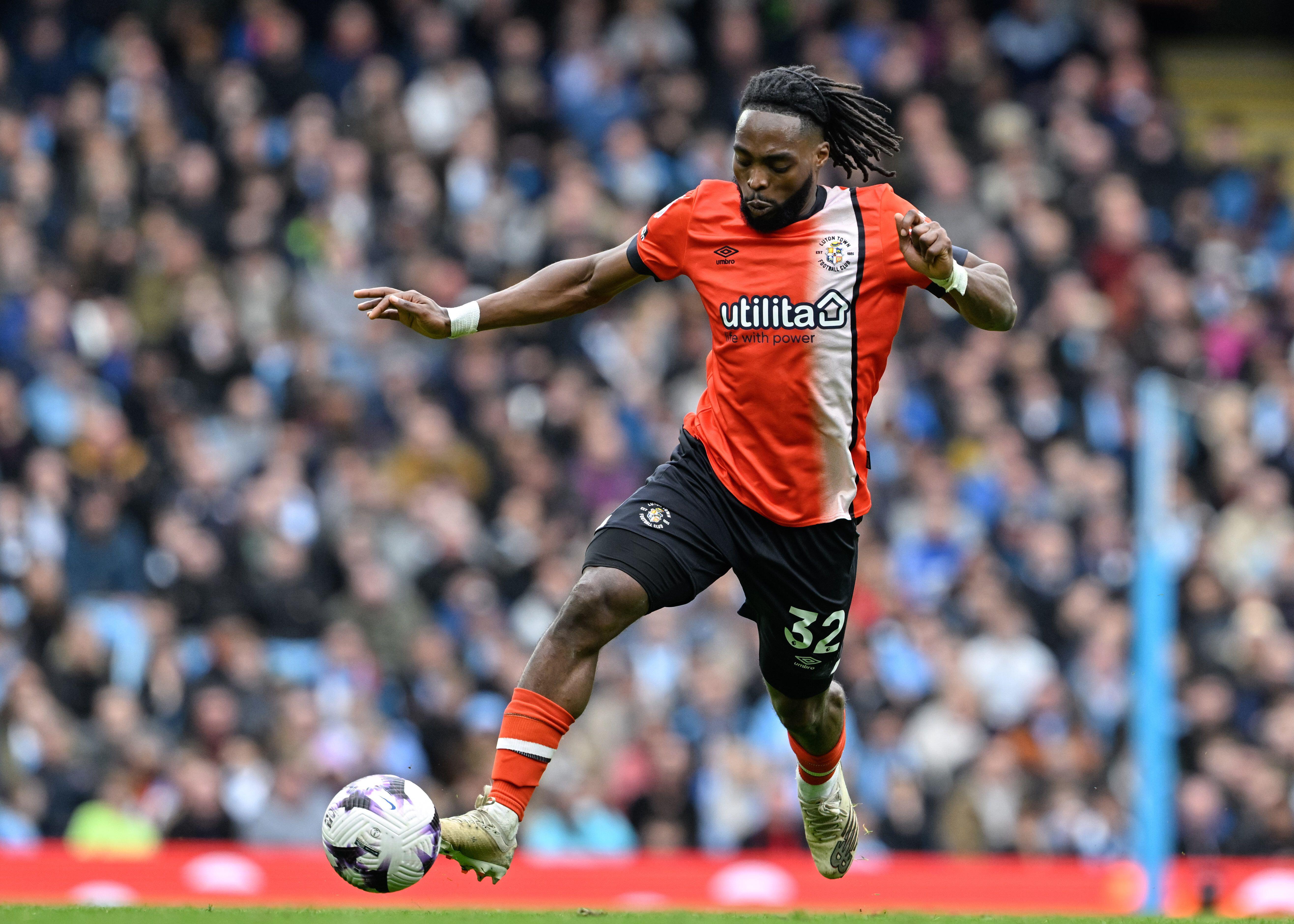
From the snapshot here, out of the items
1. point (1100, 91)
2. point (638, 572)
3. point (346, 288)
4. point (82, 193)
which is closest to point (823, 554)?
point (638, 572)

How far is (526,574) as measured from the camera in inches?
496

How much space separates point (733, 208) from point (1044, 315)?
8.17 meters

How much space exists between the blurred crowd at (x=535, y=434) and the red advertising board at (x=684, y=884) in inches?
43.3

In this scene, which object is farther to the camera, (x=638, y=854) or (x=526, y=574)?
(x=526, y=574)

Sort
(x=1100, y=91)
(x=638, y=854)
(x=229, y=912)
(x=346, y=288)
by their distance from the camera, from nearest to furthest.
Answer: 1. (x=229, y=912)
2. (x=638, y=854)
3. (x=346, y=288)
4. (x=1100, y=91)

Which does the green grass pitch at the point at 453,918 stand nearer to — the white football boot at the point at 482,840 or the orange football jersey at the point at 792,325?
the white football boot at the point at 482,840

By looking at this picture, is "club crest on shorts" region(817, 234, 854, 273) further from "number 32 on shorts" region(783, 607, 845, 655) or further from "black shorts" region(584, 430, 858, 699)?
"number 32 on shorts" region(783, 607, 845, 655)

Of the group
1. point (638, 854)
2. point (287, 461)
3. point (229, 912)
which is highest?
point (287, 461)

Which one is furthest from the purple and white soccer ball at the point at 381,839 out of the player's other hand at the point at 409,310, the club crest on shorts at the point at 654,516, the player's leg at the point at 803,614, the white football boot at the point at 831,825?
the white football boot at the point at 831,825

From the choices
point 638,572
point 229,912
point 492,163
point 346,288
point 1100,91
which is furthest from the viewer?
point 1100,91

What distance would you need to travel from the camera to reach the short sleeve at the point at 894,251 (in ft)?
21.5

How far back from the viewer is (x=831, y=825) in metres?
7.71

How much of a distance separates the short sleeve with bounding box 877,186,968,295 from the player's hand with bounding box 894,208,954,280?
279 mm

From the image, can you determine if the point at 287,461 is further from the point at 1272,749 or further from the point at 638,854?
the point at 1272,749
